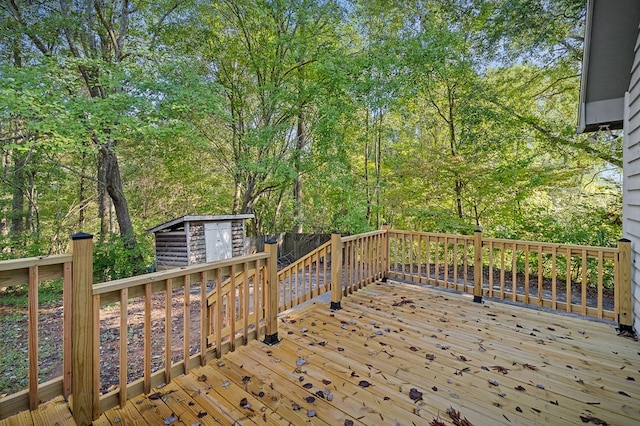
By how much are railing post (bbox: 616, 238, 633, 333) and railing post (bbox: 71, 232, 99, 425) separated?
492 cm

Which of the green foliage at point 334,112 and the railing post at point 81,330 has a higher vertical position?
the green foliage at point 334,112

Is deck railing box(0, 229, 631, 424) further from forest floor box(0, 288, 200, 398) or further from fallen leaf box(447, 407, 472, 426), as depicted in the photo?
fallen leaf box(447, 407, 472, 426)

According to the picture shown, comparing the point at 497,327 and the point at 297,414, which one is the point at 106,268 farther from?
the point at 497,327

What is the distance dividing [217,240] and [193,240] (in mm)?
874

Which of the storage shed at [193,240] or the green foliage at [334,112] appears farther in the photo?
the storage shed at [193,240]

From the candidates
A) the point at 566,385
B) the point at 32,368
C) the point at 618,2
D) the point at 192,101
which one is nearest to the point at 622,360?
the point at 566,385

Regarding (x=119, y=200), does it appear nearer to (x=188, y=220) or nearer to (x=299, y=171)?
(x=188, y=220)

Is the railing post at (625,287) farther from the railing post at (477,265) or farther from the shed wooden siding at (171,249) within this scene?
the shed wooden siding at (171,249)

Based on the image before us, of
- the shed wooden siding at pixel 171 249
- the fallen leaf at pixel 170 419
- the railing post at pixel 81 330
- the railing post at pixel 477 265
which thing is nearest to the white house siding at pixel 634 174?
the railing post at pixel 477 265

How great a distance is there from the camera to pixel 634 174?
11.1 feet

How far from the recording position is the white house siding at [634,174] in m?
3.19

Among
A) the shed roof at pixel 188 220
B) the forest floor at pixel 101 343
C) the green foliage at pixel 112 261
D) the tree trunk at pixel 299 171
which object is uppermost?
the tree trunk at pixel 299 171

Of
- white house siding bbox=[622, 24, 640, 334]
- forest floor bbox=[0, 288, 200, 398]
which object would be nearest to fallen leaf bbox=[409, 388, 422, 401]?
white house siding bbox=[622, 24, 640, 334]

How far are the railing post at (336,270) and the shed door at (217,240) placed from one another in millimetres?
6962
